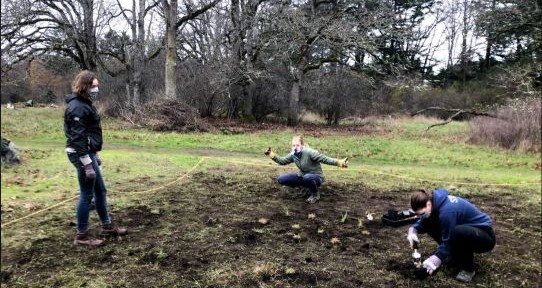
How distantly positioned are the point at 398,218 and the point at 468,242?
5.34 ft

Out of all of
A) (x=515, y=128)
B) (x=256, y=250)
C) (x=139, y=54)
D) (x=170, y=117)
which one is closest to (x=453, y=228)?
(x=256, y=250)

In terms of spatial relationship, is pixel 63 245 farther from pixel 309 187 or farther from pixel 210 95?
pixel 210 95

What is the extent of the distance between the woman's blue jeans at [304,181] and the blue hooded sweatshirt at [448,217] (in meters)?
2.44

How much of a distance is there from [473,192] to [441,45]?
3360cm

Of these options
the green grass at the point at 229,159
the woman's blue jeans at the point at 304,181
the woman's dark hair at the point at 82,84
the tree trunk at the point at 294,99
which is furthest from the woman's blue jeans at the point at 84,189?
the tree trunk at the point at 294,99

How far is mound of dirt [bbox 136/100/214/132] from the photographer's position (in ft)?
56.6

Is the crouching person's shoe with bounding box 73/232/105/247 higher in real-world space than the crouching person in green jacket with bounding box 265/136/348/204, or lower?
lower

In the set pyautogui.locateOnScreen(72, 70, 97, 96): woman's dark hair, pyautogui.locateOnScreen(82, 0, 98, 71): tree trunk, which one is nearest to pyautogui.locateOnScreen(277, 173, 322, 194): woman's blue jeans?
pyautogui.locateOnScreen(72, 70, 97, 96): woman's dark hair

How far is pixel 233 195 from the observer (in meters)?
7.44

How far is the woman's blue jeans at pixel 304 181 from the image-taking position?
710cm

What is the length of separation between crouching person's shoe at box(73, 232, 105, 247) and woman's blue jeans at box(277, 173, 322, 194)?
3.20m

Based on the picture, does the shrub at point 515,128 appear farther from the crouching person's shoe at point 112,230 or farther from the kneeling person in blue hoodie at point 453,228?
the crouching person's shoe at point 112,230

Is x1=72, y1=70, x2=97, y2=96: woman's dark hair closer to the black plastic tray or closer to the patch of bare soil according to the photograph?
the patch of bare soil

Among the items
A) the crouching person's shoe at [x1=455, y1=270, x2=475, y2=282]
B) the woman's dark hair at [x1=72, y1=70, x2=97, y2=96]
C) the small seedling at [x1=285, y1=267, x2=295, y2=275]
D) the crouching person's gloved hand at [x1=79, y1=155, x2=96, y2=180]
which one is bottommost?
the crouching person's shoe at [x1=455, y1=270, x2=475, y2=282]
